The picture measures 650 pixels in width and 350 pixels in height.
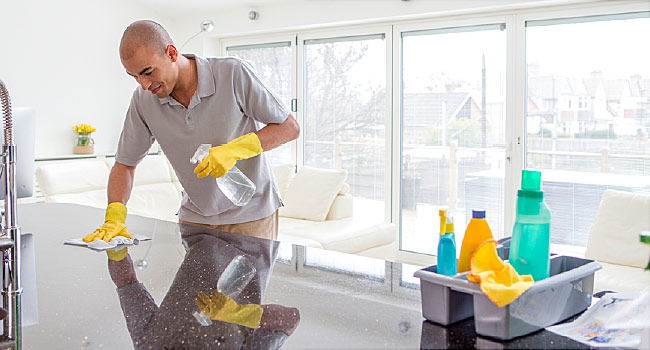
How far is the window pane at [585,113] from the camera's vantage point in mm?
4008

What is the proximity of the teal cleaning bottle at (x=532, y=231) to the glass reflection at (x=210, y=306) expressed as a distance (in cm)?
40

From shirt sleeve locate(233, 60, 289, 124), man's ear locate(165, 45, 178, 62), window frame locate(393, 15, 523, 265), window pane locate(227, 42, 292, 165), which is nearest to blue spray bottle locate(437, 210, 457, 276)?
shirt sleeve locate(233, 60, 289, 124)

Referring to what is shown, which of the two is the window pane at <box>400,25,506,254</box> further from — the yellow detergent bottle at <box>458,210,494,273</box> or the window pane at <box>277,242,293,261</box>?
the yellow detergent bottle at <box>458,210,494,273</box>

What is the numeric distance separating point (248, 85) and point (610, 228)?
8.05 ft

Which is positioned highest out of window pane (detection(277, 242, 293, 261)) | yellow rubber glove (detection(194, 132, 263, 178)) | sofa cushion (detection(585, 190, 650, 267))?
yellow rubber glove (detection(194, 132, 263, 178))

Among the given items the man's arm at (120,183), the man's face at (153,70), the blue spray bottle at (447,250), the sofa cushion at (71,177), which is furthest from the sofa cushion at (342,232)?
the blue spray bottle at (447,250)

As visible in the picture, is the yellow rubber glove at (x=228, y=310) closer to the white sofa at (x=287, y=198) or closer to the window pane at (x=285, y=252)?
the window pane at (x=285, y=252)

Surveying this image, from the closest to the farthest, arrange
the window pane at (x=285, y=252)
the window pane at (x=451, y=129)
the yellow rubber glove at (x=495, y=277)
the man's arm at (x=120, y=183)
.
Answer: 1. the yellow rubber glove at (x=495, y=277)
2. the window pane at (x=285, y=252)
3. the man's arm at (x=120, y=183)
4. the window pane at (x=451, y=129)

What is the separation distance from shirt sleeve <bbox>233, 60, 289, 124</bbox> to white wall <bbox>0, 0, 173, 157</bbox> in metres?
3.53

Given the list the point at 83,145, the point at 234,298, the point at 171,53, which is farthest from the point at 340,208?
the point at 234,298

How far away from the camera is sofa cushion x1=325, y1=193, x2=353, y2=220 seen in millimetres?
4742

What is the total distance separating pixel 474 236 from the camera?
102 cm

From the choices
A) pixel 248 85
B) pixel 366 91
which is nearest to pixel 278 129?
pixel 248 85

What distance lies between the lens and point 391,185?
16.6 feet
